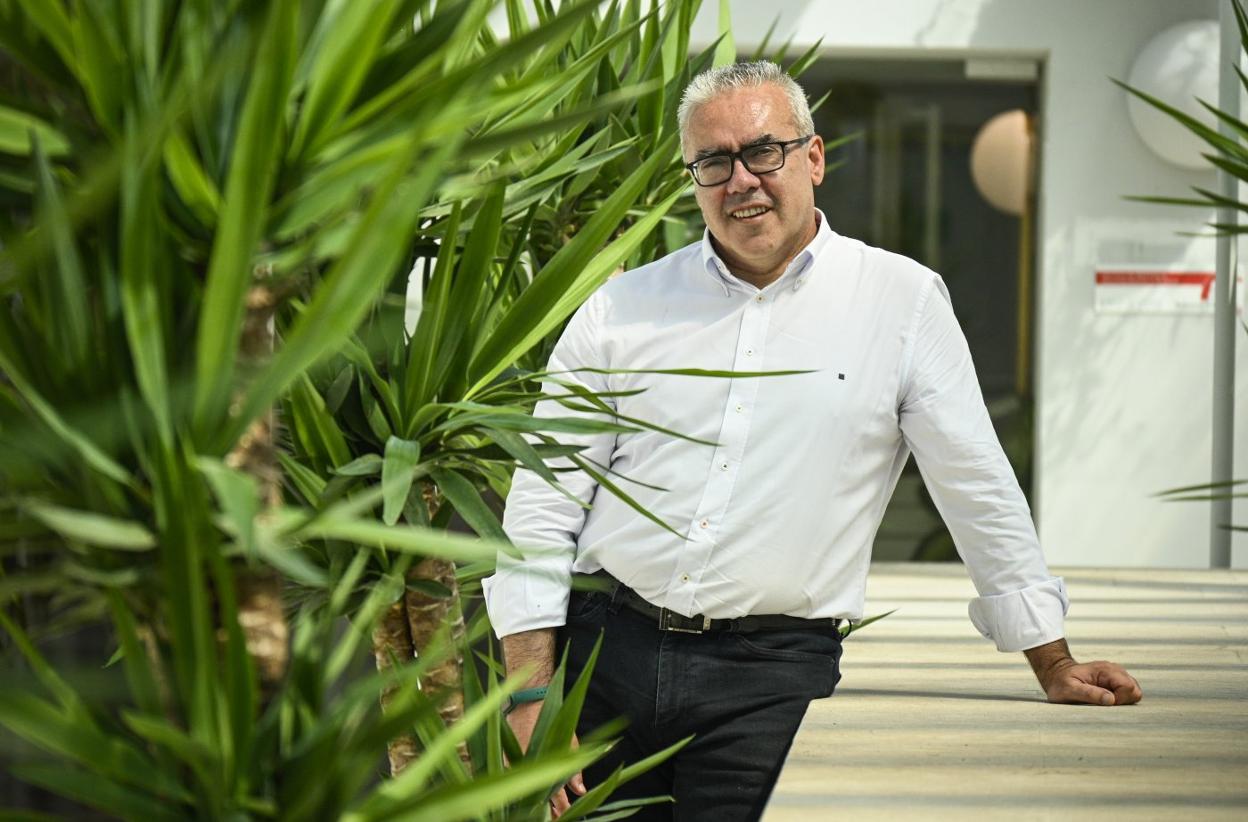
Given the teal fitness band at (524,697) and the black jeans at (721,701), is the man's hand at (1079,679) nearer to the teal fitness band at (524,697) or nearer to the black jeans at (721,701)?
the black jeans at (721,701)

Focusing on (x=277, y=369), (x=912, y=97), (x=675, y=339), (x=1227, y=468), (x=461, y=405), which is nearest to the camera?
(x=277, y=369)

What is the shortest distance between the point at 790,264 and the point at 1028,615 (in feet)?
2.19

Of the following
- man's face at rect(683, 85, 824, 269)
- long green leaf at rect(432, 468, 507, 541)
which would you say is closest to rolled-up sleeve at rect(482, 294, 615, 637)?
man's face at rect(683, 85, 824, 269)

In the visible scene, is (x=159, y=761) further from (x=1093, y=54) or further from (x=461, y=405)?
(x=1093, y=54)

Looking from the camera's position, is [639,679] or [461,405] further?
[639,679]

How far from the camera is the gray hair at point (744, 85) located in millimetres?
2414

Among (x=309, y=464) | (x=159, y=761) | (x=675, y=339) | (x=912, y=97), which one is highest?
(x=912, y=97)

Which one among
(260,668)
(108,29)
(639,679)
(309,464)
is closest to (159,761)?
(260,668)

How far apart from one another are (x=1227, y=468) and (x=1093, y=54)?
5.24 ft

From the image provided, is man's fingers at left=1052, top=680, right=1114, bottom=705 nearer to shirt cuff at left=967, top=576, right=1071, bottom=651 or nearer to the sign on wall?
shirt cuff at left=967, top=576, right=1071, bottom=651

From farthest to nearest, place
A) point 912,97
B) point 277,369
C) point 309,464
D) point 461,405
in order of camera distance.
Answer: point 912,97 < point 309,464 < point 461,405 < point 277,369

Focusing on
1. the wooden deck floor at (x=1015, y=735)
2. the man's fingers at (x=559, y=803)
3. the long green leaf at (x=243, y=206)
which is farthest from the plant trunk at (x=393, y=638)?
the long green leaf at (x=243, y=206)

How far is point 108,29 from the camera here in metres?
1.10

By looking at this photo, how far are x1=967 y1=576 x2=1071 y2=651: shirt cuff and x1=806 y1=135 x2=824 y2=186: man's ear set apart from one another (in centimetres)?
74
